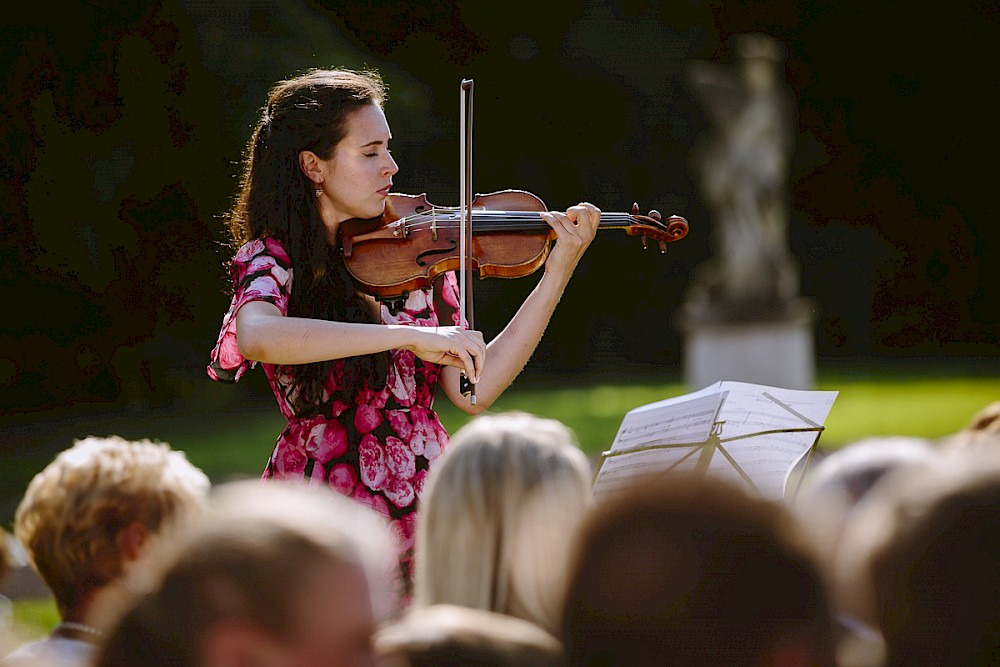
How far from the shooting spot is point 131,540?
2256 mm

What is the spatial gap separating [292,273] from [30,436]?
1209cm

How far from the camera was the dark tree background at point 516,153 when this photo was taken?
1373 centimetres

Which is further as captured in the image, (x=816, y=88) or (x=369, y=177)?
(x=816, y=88)

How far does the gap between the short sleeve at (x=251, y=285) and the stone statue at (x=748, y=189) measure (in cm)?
1128

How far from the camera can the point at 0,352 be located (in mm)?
15047

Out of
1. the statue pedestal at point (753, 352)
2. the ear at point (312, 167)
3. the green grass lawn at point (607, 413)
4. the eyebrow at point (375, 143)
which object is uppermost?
the eyebrow at point (375, 143)

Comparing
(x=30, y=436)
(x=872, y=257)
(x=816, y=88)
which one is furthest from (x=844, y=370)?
(x=30, y=436)

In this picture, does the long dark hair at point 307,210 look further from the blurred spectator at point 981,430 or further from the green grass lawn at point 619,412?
the green grass lawn at point 619,412

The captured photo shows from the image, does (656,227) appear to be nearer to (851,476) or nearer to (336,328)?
(336,328)

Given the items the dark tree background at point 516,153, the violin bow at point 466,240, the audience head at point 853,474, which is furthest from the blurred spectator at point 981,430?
the dark tree background at point 516,153

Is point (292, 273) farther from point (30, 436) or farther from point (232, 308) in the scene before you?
point (30, 436)

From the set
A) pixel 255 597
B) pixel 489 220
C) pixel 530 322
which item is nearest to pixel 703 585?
pixel 255 597

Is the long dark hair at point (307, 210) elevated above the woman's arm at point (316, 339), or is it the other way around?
the long dark hair at point (307, 210)

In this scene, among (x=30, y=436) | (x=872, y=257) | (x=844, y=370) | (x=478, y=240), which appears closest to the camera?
(x=478, y=240)
